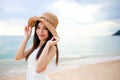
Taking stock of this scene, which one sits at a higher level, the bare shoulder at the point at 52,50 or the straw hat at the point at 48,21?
the straw hat at the point at 48,21

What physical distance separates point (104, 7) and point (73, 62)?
0.95 meters

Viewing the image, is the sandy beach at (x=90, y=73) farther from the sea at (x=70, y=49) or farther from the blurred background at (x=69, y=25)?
the blurred background at (x=69, y=25)

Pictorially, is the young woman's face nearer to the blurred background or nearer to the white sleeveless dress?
the white sleeveless dress

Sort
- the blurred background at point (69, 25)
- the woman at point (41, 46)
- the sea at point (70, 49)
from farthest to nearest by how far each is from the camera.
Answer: the sea at point (70, 49), the blurred background at point (69, 25), the woman at point (41, 46)

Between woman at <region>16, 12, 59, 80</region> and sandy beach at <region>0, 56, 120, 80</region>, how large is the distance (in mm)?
1922

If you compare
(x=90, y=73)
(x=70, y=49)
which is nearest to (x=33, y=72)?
(x=90, y=73)

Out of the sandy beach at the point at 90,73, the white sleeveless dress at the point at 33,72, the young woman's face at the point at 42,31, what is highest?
the young woman's face at the point at 42,31

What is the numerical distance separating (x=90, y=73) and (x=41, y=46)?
8.17 ft

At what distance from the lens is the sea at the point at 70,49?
353 cm

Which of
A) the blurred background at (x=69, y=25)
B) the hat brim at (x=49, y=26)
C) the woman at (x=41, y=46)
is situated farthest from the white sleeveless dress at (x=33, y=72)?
the blurred background at (x=69, y=25)

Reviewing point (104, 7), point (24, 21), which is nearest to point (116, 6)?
point (104, 7)

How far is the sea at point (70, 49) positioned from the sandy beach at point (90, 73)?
0.22 meters

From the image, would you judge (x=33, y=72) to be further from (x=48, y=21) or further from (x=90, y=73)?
(x=90, y=73)

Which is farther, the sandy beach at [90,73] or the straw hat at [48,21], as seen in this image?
the sandy beach at [90,73]
